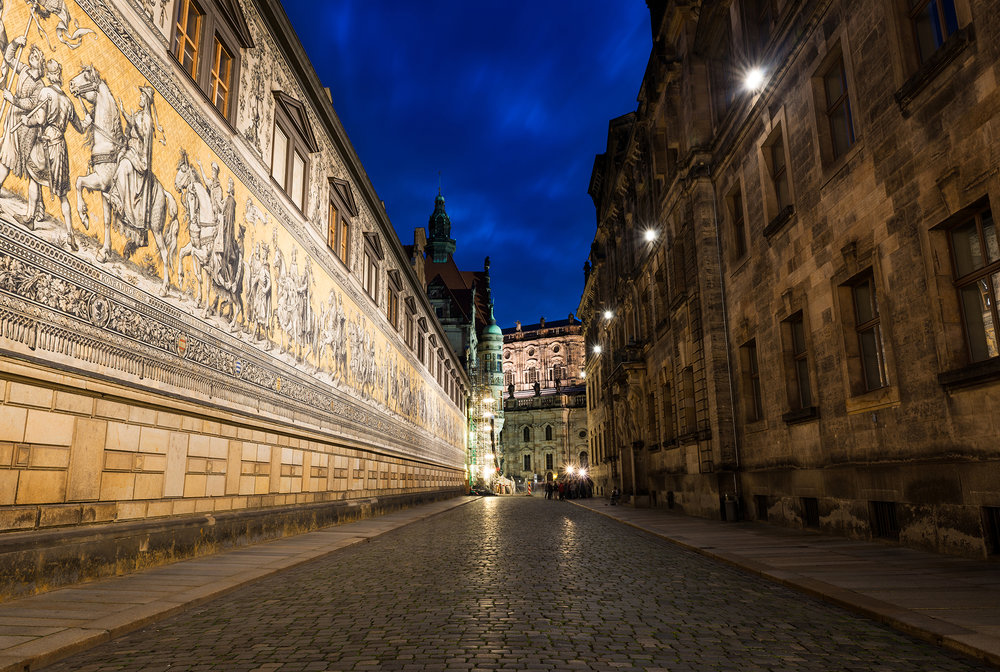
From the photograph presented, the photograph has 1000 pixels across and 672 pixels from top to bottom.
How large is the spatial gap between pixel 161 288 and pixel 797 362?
12.8m

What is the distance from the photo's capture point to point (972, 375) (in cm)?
843

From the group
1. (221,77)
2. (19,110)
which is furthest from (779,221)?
(19,110)

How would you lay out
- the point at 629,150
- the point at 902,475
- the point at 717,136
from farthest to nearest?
the point at 629,150 < the point at 717,136 < the point at 902,475

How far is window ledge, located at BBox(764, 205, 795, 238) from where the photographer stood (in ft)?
46.5

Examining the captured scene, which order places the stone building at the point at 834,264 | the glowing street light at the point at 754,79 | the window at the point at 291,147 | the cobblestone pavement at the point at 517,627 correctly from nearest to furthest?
1. the cobblestone pavement at the point at 517,627
2. the stone building at the point at 834,264
3. the window at the point at 291,147
4. the glowing street light at the point at 754,79

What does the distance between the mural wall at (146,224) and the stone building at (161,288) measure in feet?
0.10

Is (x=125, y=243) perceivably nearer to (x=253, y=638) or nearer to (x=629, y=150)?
(x=253, y=638)

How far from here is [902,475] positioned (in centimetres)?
1006

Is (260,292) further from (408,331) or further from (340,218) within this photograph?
(408,331)

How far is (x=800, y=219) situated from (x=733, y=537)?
21.8ft

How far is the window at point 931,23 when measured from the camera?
9.23m

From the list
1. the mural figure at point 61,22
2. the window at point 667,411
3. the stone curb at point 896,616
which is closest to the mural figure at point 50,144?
the mural figure at point 61,22

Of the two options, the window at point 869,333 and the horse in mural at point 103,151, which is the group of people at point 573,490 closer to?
the window at point 869,333

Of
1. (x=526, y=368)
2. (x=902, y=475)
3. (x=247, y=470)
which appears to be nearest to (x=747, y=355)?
(x=902, y=475)
